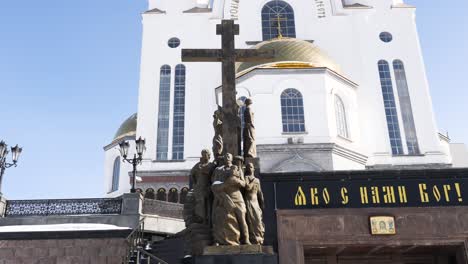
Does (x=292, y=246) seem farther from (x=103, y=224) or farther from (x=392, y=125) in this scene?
(x=392, y=125)

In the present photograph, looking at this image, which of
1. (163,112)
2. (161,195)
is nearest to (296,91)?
(163,112)

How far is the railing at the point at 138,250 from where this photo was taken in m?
10.5

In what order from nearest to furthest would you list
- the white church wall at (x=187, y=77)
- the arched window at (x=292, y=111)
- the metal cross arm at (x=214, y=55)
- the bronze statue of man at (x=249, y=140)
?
the bronze statue of man at (x=249, y=140) < the metal cross arm at (x=214, y=55) < the arched window at (x=292, y=111) < the white church wall at (x=187, y=77)

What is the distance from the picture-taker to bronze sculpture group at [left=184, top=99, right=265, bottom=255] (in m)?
7.23

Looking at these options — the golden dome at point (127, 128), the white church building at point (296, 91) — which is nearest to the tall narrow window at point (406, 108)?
the white church building at point (296, 91)

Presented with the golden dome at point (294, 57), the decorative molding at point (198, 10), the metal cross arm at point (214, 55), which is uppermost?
the decorative molding at point (198, 10)

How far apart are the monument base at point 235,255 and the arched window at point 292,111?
14.8 metres

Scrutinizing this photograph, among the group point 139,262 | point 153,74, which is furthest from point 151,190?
point 139,262

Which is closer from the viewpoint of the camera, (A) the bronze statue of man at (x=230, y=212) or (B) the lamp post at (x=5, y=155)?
(A) the bronze statue of man at (x=230, y=212)

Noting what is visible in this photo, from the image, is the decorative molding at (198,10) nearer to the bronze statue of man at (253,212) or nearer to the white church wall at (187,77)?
the white church wall at (187,77)

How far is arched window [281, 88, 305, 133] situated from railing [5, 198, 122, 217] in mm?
9431

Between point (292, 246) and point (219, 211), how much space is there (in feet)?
9.64

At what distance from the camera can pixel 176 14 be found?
28.5m

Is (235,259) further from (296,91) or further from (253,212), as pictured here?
(296,91)
